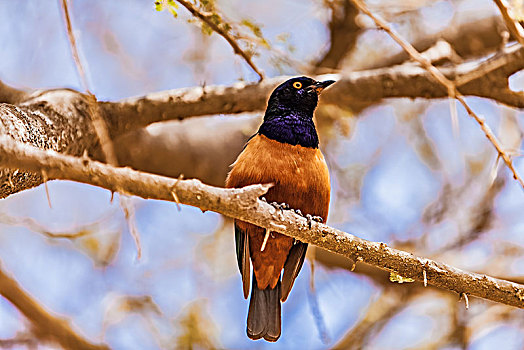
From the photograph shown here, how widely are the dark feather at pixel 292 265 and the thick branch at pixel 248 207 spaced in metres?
1.23

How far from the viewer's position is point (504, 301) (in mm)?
3000

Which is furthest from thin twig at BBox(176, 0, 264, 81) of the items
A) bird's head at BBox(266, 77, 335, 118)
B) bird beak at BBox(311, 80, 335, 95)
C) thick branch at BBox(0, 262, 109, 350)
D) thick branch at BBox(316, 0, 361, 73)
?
thick branch at BBox(0, 262, 109, 350)

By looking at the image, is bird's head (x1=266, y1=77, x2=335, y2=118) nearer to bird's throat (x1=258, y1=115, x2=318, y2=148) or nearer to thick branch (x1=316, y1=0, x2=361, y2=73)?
bird's throat (x1=258, y1=115, x2=318, y2=148)

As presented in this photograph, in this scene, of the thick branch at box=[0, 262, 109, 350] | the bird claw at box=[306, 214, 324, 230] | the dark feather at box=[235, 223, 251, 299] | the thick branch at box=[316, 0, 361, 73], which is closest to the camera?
the bird claw at box=[306, 214, 324, 230]

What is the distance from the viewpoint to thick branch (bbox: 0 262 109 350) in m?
4.59

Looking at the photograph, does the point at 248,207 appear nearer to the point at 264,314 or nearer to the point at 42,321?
the point at 264,314

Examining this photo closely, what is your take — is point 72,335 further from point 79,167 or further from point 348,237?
point 79,167

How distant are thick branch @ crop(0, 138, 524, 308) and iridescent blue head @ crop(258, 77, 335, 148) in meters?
1.22

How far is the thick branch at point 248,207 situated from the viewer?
1916 millimetres

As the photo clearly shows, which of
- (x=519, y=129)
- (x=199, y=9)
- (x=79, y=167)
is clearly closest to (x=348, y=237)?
(x=79, y=167)

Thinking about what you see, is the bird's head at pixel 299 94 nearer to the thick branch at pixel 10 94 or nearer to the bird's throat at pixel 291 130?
the bird's throat at pixel 291 130

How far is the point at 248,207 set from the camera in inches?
98.3

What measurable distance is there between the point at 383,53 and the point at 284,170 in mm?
2868

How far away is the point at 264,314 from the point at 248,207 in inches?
76.5
